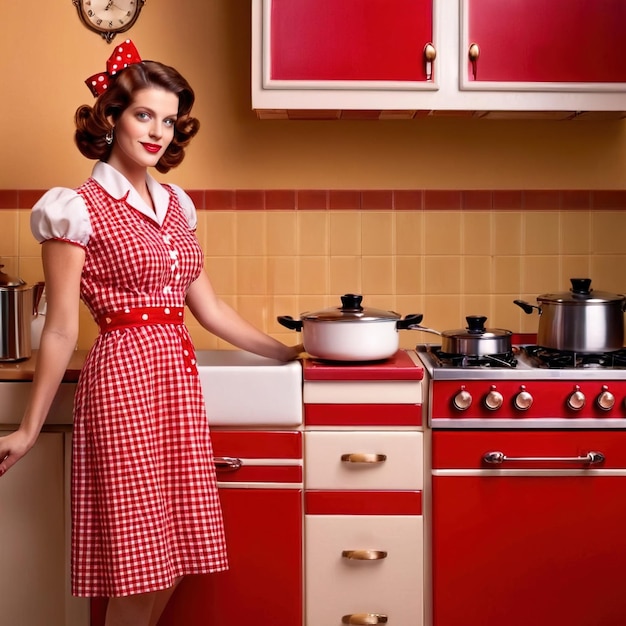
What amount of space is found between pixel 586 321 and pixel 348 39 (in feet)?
3.46

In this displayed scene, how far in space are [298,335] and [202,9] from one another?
113cm

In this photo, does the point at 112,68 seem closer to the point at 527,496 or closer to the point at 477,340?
the point at 477,340

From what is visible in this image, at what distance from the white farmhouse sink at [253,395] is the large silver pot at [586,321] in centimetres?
75

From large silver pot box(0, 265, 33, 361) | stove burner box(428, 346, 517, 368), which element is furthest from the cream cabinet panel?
stove burner box(428, 346, 517, 368)

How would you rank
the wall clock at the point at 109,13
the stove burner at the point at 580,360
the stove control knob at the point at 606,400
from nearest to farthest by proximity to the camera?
the stove control knob at the point at 606,400, the stove burner at the point at 580,360, the wall clock at the point at 109,13

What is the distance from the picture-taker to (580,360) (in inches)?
99.9

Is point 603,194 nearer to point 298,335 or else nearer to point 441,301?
point 441,301

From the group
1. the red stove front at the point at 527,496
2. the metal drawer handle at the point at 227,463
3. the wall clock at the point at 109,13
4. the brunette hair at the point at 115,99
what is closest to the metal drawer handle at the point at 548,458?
the red stove front at the point at 527,496

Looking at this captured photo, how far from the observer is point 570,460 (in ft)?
7.94

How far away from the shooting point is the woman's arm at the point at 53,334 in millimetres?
2125

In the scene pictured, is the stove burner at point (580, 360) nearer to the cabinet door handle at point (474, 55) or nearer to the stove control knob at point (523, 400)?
the stove control knob at point (523, 400)

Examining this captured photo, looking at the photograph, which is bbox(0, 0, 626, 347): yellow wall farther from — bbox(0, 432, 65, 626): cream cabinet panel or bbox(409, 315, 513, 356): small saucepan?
bbox(0, 432, 65, 626): cream cabinet panel

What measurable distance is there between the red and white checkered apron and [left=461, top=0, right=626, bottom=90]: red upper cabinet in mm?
1087

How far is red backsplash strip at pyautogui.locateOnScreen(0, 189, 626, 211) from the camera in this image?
10.0ft
